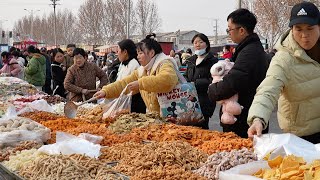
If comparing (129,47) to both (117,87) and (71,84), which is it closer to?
(117,87)

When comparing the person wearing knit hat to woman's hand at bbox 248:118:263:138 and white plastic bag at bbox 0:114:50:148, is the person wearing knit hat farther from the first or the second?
white plastic bag at bbox 0:114:50:148

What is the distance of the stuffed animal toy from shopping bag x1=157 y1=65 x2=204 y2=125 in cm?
103

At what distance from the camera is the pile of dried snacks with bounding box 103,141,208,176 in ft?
Answer: 10.2

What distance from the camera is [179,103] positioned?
530 centimetres

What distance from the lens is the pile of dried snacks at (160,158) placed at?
10.2ft

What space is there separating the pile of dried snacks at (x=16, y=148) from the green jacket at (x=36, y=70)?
7.35m

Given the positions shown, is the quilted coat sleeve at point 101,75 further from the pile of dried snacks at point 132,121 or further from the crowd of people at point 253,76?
the pile of dried snacks at point 132,121

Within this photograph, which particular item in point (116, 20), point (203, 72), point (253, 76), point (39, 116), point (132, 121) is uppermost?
point (116, 20)

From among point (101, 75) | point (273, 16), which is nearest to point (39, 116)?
point (101, 75)

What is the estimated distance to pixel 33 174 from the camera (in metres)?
3.29

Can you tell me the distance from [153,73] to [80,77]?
262 centimetres

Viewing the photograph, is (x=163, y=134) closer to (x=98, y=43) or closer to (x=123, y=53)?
(x=123, y=53)

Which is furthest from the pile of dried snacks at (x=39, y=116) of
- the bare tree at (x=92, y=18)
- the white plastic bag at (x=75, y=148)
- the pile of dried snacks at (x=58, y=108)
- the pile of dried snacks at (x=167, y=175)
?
the bare tree at (x=92, y=18)

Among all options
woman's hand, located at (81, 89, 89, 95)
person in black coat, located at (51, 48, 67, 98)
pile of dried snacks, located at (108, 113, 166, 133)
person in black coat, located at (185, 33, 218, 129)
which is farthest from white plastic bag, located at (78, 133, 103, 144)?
person in black coat, located at (51, 48, 67, 98)
